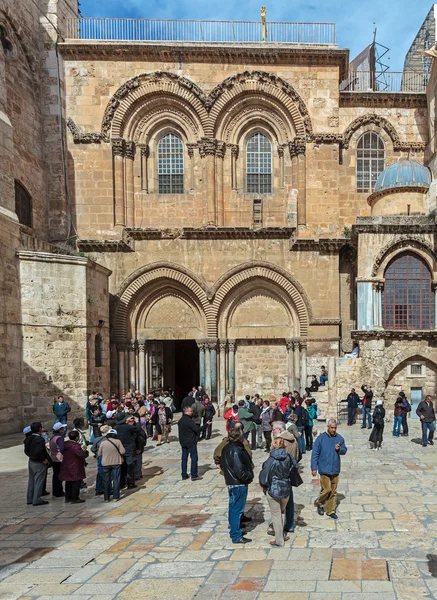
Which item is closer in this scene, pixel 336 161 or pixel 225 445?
pixel 225 445

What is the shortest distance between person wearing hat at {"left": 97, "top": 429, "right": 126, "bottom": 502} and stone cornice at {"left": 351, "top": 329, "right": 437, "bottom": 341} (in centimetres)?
1416

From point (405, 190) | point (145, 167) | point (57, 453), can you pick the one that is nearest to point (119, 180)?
point (145, 167)

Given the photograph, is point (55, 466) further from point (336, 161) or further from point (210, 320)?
point (336, 161)

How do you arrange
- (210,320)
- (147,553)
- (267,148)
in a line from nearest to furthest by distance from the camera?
1. (147,553)
2. (210,320)
3. (267,148)

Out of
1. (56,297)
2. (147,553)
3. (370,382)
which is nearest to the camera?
(147,553)

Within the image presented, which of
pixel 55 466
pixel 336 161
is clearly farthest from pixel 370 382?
pixel 55 466

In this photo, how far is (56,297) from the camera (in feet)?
59.0

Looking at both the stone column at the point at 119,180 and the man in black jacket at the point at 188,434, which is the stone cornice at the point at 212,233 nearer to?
the stone column at the point at 119,180

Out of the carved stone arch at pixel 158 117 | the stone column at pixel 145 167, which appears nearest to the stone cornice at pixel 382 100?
the carved stone arch at pixel 158 117

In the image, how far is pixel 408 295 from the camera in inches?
857

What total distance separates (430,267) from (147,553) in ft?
59.7

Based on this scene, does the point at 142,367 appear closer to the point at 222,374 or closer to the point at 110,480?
the point at 222,374

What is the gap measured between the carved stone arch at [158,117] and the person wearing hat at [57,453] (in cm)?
1693

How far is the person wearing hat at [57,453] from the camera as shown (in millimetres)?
9422
